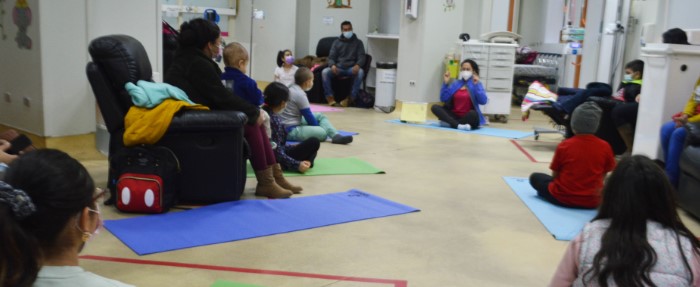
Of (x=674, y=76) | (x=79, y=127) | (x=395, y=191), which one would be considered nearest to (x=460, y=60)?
(x=674, y=76)

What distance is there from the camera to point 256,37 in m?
11.5

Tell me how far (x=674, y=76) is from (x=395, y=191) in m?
2.25

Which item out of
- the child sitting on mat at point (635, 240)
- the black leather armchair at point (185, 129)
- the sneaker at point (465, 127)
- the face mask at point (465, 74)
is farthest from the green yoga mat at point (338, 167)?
the child sitting on mat at point (635, 240)

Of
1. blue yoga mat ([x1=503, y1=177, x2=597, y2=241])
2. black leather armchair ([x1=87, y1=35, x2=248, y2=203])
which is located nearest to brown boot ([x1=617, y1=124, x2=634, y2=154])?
blue yoga mat ([x1=503, y1=177, x2=597, y2=241])

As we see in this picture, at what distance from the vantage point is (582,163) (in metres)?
4.22

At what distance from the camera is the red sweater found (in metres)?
4.22

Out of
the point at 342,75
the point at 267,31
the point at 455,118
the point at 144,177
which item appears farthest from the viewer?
the point at 267,31

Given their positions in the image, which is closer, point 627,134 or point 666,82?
point 666,82

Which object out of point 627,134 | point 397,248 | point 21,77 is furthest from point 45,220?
point 627,134

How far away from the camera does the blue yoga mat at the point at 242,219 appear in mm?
3375

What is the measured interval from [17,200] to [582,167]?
3.57 metres

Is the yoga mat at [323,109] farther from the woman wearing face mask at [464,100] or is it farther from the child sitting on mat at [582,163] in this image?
the child sitting on mat at [582,163]

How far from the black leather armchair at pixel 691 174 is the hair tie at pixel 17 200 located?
3.81 meters

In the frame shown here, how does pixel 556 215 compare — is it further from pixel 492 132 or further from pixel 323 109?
pixel 323 109
